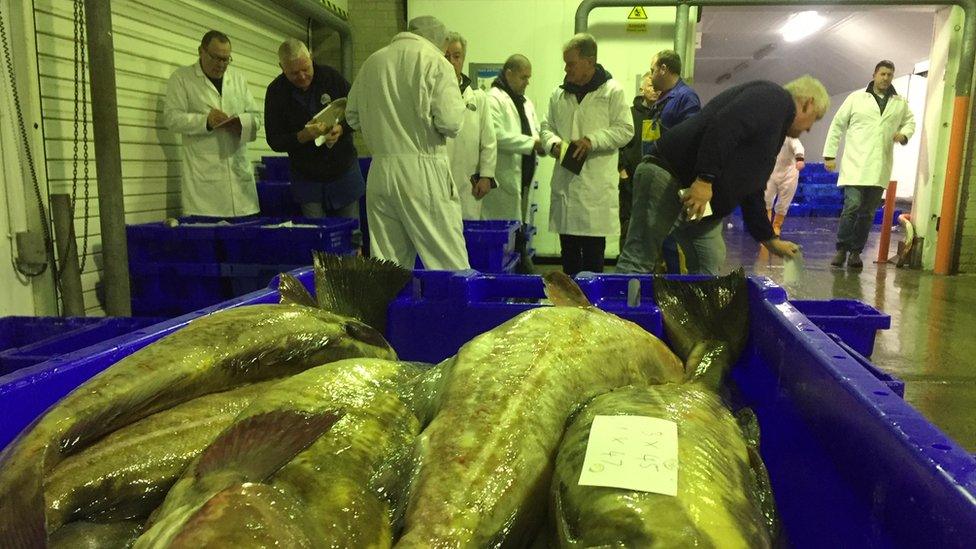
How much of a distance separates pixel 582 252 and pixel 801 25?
11572 mm

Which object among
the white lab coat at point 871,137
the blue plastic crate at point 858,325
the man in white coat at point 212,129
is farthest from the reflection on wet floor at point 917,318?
the man in white coat at point 212,129

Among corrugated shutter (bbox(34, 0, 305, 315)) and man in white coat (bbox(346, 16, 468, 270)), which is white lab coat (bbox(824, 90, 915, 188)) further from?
corrugated shutter (bbox(34, 0, 305, 315))

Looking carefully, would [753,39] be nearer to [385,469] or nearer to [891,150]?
[891,150]

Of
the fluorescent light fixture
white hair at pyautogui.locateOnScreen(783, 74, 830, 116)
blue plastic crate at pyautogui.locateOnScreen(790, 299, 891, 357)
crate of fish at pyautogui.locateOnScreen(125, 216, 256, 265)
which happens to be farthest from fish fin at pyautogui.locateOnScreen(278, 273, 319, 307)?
the fluorescent light fixture

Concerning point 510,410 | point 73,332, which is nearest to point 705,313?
point 510,410

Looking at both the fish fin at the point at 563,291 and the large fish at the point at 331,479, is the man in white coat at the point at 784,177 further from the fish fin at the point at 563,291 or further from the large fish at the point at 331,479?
the large fish at the point at 331,479

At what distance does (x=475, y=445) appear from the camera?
1.21m

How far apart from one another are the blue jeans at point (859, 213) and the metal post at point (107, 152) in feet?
27.0

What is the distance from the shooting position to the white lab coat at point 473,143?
20.7 feet

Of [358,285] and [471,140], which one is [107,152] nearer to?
[358,285]

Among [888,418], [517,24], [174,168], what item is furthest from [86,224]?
[517,24]

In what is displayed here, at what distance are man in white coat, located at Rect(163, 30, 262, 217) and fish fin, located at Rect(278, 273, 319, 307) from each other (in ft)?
12.5

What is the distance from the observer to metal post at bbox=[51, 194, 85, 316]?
14.3 ft

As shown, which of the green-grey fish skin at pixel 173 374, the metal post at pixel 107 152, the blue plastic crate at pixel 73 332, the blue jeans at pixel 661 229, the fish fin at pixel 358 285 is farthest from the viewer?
the metal post at pixel 107 152
